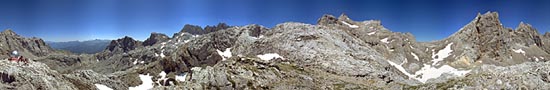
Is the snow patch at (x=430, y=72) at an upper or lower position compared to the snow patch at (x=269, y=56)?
upper

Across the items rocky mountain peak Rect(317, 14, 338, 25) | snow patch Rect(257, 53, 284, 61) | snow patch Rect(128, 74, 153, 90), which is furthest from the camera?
rocky mountain peak Rect(317, 14, 338, 25)

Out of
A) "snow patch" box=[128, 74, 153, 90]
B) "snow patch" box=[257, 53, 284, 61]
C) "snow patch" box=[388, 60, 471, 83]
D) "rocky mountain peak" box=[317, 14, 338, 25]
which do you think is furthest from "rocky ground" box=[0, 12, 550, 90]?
"rocky mountain peak" box=[317, 14, 338, 25]

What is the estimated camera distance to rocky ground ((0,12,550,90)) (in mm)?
73250

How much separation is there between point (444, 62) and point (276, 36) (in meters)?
47.4

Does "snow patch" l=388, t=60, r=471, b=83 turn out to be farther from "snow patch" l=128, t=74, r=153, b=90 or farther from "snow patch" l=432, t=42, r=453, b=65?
"snow patch" l=128, t=74, r=153, b=90

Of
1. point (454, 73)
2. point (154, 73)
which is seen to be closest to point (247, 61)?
point (454, 73)

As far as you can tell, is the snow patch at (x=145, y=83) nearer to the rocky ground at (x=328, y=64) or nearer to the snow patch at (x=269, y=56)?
the rocky ground at (x=328, y=64)

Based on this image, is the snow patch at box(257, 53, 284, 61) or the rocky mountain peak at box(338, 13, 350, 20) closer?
the snow patch at box(257, 53, 284, 61)

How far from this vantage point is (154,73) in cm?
15300

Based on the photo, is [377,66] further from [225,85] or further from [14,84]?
[14,84]

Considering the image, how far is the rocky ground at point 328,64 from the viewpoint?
7325cm

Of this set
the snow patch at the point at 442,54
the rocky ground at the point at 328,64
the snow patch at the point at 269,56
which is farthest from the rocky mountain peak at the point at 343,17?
the snow patch at the point at 269,56

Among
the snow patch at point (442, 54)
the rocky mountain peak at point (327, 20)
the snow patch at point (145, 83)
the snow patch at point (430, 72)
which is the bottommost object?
the snow patch at point (145, 83)

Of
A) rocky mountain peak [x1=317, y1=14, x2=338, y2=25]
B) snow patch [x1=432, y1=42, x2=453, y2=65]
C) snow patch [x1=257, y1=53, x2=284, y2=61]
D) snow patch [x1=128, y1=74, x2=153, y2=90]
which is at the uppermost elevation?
rocky mountain peak [x1=317, y1=14, x2=338, y2=25]
